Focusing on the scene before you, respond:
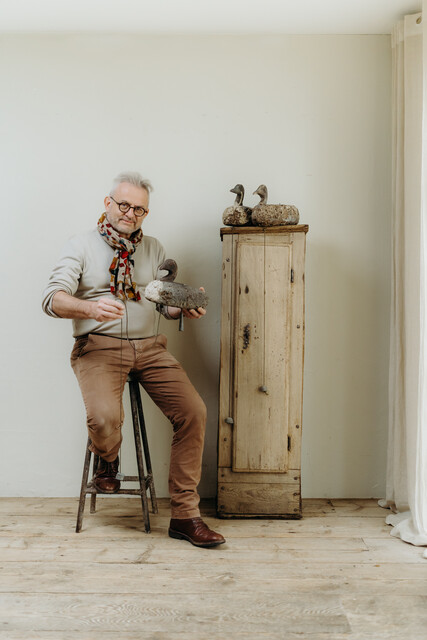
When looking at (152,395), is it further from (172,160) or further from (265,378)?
(172,160)

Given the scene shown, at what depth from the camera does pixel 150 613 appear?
6.28 ft

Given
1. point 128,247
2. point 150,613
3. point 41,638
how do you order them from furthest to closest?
point 128,247
point 150,613
point 41,638

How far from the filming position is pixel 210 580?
2.13 m

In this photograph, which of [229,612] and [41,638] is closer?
[41,638]

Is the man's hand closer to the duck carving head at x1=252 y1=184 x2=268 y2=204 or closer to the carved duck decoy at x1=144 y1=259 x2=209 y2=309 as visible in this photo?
the carved duck decoy at x1=144 y1=259 x2=209 y2=309

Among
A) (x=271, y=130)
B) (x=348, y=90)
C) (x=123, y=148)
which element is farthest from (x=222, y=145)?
(x=348, y=90)

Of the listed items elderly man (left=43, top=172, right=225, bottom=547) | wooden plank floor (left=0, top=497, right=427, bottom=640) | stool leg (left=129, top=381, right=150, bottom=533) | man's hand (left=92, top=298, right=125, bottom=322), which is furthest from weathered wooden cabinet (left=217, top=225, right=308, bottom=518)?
man's hand (left=92, top=298, right=125, bottom=322)

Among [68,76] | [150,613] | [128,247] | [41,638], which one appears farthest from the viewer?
[68,76]

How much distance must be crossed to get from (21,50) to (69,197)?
31.4 inches

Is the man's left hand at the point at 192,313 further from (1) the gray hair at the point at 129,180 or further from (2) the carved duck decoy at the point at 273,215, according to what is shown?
(1) the gray hair at the point at 129,180

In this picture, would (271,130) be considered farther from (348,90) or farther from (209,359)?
(209,359)

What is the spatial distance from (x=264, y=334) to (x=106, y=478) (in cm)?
96

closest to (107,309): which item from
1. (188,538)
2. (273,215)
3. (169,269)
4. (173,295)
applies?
(173,295)

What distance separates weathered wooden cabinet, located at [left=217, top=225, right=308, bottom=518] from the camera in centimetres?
280
